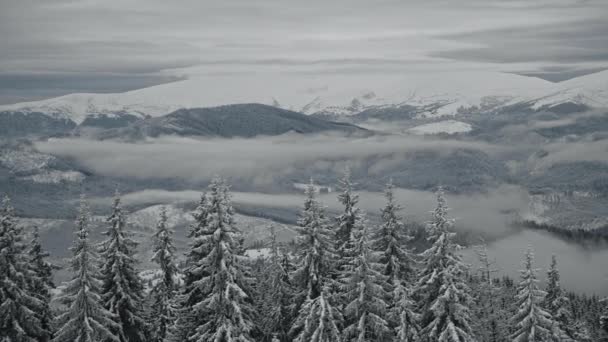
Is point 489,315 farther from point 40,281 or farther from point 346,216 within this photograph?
point 40,281

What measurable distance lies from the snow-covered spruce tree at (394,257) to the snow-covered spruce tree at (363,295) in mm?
1303

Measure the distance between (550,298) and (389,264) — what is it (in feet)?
61.0

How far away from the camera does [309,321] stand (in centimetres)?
3900

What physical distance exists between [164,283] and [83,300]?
1297cm

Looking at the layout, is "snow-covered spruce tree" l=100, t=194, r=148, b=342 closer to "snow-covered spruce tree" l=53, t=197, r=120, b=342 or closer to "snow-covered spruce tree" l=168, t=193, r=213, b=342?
"snow-covered spruce tree" l=53, t=197, r=120, b=342

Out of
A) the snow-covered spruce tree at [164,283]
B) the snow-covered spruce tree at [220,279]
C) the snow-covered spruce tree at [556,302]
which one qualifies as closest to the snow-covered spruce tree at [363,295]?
the snow-covered spruce tree at [220,279]

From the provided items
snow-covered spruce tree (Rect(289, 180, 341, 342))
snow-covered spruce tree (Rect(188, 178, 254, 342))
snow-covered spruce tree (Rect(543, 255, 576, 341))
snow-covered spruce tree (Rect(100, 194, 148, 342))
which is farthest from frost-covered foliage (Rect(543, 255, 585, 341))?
snow-covered spruce tree (Rect(100, 194, 148, 342))

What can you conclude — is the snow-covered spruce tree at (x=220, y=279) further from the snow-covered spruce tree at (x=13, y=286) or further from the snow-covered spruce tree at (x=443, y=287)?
the snow-covered spruce tree at (x=13, y=286)

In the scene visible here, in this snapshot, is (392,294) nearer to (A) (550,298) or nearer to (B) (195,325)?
(B) (195,325)

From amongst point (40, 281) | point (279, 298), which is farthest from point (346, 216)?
point (40, 281)

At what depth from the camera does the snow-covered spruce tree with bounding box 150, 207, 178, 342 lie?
49125 millimetres

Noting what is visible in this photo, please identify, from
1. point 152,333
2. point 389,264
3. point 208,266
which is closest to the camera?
point 208,266

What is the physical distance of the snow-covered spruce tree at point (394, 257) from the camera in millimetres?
40625

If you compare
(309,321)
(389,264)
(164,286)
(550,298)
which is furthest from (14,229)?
(550,298)
